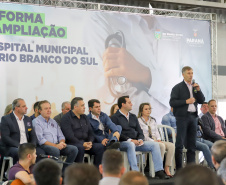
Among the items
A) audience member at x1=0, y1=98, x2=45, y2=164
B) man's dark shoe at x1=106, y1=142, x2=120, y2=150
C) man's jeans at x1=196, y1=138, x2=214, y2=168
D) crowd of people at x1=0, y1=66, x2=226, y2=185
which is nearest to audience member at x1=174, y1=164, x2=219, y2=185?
crowd of people at x1=0, y1=66, x2=226, y2=185

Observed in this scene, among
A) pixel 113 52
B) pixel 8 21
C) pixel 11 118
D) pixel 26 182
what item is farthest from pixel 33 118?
pixel 26 182

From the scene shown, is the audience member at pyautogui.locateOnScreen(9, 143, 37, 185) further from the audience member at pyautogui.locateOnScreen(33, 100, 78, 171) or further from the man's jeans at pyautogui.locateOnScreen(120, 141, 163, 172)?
the man's jeans at pyautogui.locateOnScreen(120, 141, 163, 172)

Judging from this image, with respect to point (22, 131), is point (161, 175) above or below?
below

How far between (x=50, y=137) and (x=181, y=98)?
6.40 ft

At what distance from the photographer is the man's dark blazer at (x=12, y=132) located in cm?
587

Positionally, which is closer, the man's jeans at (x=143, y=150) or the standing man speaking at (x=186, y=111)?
the man's jeans at (x=143, y=150)

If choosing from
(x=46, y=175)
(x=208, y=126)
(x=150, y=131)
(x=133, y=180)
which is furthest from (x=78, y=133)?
(x=133, y=180)

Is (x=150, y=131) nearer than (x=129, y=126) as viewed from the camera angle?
No

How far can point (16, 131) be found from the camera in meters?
5.95

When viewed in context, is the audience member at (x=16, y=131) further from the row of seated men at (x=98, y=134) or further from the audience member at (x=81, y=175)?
the audience member at (x=81, y=175)

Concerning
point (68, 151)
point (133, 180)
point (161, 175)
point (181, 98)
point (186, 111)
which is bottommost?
point (161, 175)

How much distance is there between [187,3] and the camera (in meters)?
10.4

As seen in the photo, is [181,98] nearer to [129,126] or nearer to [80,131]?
[129,126]

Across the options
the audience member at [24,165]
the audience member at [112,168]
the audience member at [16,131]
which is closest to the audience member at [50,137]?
the audience member at [16,131]
